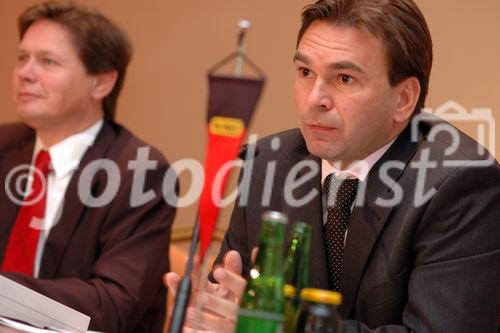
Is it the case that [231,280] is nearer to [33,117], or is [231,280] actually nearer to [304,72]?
[304,72]

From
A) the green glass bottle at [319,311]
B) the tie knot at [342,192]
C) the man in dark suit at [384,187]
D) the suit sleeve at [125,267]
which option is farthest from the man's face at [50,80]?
the green glass bottle at [319,311]

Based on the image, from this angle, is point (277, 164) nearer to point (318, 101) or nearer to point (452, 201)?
point (318, 101)

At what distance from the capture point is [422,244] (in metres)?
1.91

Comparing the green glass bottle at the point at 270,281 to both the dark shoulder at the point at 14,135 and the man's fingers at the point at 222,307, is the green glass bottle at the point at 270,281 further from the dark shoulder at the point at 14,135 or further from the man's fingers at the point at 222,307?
the dark shoulder at the point at 14,135

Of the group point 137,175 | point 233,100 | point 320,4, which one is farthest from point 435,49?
point 233,100

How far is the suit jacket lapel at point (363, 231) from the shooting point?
78.2 inches

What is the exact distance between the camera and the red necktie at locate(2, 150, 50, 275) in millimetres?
2816

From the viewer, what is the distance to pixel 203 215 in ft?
3.86

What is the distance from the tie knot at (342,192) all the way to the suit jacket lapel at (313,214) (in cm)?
3

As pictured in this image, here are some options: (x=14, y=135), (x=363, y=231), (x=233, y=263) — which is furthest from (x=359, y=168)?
(x=14, y=135)

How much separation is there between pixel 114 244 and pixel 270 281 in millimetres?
1626

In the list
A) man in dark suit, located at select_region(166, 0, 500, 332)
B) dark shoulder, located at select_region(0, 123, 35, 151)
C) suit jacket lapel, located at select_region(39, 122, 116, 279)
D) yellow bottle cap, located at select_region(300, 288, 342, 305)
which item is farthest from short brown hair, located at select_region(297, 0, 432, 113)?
dark shoulder, located at select_region(0, 123, 35, 151)

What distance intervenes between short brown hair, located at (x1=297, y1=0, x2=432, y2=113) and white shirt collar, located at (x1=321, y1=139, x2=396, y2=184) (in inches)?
7.1

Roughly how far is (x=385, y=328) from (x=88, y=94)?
1741 millimetres
